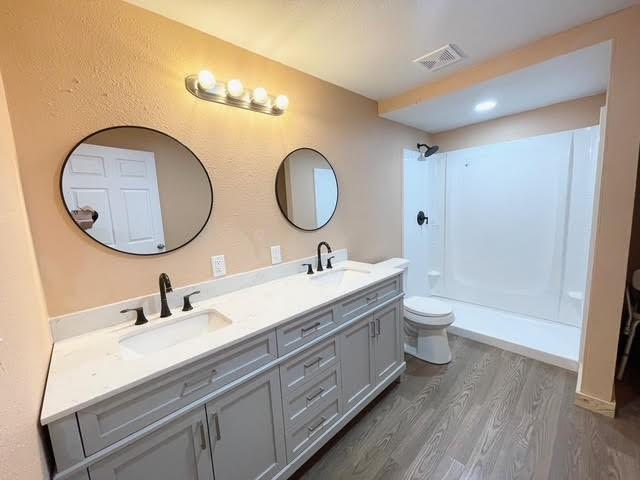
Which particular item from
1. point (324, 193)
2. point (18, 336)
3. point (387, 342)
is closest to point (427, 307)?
point (387, 342)

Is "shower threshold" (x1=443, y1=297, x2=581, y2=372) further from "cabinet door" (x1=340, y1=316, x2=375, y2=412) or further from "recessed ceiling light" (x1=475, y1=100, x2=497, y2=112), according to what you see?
"recessed ceiling light" (x1=475, y1=100, x2=497, y2=112)

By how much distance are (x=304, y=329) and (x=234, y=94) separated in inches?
52.4

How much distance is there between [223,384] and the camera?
105 centimetres

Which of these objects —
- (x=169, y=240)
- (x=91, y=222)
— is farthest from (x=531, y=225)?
(x=91, y=222)

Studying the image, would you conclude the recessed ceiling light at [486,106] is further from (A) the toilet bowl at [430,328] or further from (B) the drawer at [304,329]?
(B) the drawer at [304,329]

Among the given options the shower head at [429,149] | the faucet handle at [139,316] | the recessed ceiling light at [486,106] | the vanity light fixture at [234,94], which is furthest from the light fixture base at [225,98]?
the shower head at [429,149]

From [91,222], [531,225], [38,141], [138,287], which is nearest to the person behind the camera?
[38,141]

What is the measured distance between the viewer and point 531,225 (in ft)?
8.99

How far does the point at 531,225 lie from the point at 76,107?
11.6ft

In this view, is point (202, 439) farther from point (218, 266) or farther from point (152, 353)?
point (218, 266)

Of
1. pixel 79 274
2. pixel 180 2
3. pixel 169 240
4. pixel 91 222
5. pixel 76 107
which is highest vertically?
pixel 180 2

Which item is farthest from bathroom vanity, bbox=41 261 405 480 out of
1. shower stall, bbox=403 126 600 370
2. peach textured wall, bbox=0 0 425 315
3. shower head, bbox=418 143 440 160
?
shower head, bbox=418 143 440 160

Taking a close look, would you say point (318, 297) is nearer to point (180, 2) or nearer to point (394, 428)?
point (394, 428)

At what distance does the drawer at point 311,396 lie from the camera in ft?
4.28
